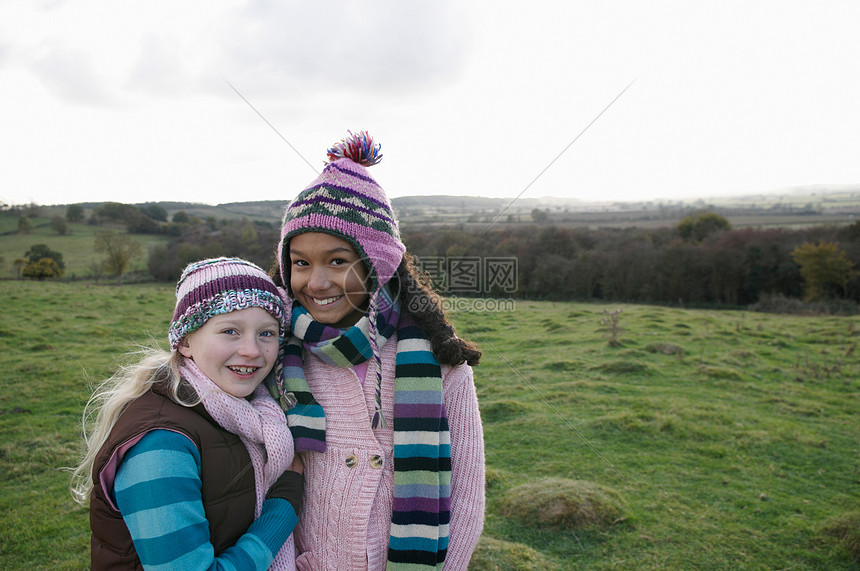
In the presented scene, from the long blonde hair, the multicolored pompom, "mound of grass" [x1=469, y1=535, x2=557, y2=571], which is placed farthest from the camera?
"mound of grass" [x1=469, y1=535, x2=557, y2=571]

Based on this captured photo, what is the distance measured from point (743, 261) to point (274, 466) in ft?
121

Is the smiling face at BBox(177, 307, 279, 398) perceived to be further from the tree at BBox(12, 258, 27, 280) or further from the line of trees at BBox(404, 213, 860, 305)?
the tree at BBox(12, 258, 27, 280)

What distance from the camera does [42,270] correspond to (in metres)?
30.1

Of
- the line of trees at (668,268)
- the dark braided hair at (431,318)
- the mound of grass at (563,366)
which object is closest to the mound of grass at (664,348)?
the mound of grass at (563,366)

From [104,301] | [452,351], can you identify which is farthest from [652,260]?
[452,351]

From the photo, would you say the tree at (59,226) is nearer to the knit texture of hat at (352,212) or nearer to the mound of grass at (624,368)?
the mound of grass at (624,368)

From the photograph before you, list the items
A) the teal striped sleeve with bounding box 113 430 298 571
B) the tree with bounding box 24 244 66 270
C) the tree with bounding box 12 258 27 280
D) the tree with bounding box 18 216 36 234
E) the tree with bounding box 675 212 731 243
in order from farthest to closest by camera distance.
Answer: the tree with bounding box 675 212 731 243, the tree with bounding box 18 216 36 234, the tree with bounding box 24 244 66 270, the tree with bounding box 12 258 27 280, the teal striped sleeve with bounding box 113 430 298 571

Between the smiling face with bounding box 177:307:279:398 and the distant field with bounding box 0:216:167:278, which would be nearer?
the smiling face with bounding box 177:307:279:398

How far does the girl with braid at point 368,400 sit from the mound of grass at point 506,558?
242cm

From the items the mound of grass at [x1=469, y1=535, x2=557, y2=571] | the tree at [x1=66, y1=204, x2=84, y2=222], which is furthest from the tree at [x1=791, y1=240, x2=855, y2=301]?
the tree at [x1=66, y1=204, x2=84, y2=222]

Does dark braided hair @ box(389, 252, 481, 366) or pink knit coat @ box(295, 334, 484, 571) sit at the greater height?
dark braided hair @ box(389, 252, 481, 366)

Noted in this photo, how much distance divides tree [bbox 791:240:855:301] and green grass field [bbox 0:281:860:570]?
1975cm

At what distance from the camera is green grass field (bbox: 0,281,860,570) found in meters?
4.68

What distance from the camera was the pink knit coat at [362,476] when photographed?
1.90 m
